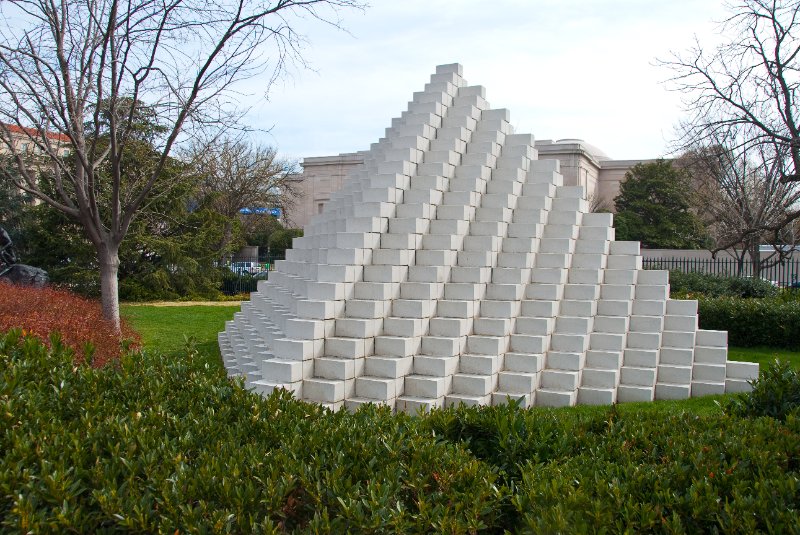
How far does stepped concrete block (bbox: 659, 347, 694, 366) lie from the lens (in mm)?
9055

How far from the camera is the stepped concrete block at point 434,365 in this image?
777 cm

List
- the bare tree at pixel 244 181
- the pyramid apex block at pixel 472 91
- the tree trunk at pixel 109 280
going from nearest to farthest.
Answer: the pyramid apex block at pixel 472 91, the tree trunk at pixel 109 280, the bare tree at pixel 244 181

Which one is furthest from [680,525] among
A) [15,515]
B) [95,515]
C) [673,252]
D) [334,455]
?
[673,252]

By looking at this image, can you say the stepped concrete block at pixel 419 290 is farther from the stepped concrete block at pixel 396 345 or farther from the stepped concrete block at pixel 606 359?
the stepped concrete block at pixel 606 359

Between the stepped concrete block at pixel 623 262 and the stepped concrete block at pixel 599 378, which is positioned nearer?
the stepped concrete block at pixel 599 378

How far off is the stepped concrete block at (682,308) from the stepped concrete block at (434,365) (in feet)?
11.8

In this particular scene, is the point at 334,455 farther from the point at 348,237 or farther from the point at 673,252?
the point at 673,252

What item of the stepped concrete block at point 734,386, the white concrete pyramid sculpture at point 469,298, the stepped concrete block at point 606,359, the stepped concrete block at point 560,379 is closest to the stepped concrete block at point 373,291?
the white concrete pyramid sculpture at point 469,298

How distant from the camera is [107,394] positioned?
161 inches

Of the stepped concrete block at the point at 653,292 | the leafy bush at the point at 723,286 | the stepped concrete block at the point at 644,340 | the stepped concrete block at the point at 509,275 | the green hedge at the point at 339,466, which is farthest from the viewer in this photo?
the leafy bush at the point at 723,286

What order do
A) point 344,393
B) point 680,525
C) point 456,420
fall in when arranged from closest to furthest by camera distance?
point 680,525
point 456,420
point 344,393

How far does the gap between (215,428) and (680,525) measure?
240cm

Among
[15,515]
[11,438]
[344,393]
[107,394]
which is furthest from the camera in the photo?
[344,393]

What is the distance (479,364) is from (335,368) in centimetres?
176
